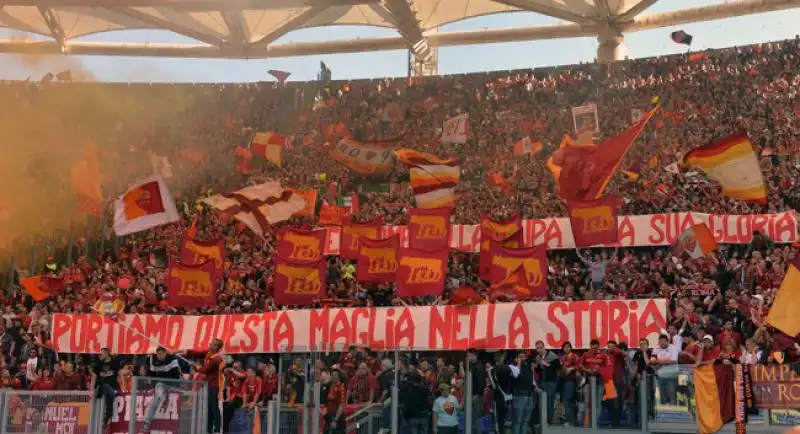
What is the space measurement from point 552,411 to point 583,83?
20.9 meters

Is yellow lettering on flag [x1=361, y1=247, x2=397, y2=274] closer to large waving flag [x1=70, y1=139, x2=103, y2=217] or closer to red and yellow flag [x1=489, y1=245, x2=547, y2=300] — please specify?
red and yellow flag [x1=489, y1=245, x2=547, y2=300]

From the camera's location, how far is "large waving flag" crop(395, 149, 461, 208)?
2558cm

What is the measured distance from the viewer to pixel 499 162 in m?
32.8

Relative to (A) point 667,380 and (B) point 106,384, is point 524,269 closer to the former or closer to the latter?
(A) point 667,380

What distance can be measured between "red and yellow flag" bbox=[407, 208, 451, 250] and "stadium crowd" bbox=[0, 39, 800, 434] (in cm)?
112

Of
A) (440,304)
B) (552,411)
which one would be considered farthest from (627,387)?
(440,304)

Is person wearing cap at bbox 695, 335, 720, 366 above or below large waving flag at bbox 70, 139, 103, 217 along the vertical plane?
below

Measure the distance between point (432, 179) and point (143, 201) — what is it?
6.29 metres

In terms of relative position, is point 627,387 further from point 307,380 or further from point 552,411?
point 307,380

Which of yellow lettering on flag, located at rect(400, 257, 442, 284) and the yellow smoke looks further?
the yellow smoke

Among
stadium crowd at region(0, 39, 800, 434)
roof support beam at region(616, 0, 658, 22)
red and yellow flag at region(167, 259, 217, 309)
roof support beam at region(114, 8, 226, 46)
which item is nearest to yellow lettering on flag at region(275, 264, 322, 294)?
stadium crowd at region(0, 39, 800, 434)

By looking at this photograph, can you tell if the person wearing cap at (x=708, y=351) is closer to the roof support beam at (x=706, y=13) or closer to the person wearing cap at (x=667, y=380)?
the person wearing cap at (x=667, y=380)

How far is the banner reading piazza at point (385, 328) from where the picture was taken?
2016cm

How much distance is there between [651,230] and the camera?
25.4m
